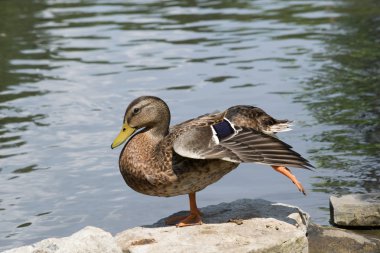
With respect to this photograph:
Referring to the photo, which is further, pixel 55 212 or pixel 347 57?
pixel 347 57

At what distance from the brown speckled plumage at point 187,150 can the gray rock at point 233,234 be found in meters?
0.31

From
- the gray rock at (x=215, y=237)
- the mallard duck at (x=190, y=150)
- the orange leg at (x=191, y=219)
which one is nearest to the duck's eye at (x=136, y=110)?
the mallard duck at (x=190, y=150)

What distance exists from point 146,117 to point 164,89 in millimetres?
5370

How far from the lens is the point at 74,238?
600 cm

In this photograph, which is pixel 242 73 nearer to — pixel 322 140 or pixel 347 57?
pixel 347 57

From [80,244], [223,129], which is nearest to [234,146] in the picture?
[223,129]

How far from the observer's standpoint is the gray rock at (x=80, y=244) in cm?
592

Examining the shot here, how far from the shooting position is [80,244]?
19.6ft

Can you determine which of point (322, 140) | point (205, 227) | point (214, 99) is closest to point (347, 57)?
point (214, 99)

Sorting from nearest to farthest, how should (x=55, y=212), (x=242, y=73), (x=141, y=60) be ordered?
(x=55, y=212), (x=242, y=73), (x=141, y=60)

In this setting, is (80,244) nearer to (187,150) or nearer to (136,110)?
(187,150)

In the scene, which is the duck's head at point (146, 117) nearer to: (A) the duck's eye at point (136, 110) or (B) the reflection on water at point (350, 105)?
(A) the duck's eye at point (136, 110)

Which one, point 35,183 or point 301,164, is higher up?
point 301,164

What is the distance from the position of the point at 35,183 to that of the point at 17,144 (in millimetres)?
1306
